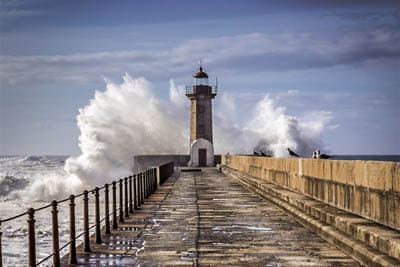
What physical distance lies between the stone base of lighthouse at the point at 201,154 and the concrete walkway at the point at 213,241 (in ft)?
114

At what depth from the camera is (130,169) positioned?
229ft

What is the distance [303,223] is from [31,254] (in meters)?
5.99

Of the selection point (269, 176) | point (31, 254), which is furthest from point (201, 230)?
point (269, 176)

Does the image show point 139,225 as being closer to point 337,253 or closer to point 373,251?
point 337,253

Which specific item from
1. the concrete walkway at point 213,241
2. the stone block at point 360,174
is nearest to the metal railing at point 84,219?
the concrete walkway at point 213,241

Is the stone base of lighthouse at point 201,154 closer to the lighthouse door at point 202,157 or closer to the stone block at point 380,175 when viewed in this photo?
the lighthouse door at point 202,157

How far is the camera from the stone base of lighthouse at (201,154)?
5041 cm

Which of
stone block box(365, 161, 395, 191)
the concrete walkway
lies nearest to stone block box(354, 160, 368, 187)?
stone block box(365, 161, 395, 191)

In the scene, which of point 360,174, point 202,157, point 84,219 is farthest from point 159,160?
point 360,174

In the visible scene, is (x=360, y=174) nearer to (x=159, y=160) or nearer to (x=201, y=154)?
(x=201, y=154)

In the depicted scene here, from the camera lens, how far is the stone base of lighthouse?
50406 mm

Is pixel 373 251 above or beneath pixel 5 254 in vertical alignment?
above

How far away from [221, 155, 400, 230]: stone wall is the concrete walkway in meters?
0.64

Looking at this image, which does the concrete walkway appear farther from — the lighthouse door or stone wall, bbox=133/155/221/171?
stone wall, bbox=133/155/221/171
